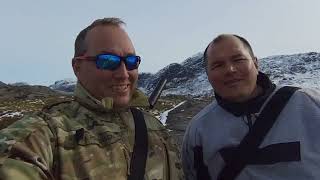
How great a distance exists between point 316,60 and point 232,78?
12847 cm

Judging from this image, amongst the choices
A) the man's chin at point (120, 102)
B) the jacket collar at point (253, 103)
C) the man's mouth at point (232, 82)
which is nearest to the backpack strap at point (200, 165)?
the jacket collar at point (253, 103)

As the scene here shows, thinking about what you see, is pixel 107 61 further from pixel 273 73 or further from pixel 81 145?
pixel 273 73

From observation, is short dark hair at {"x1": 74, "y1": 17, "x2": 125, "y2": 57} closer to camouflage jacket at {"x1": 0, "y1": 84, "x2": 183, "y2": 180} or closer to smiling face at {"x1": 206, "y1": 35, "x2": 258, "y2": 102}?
camouflage jacket at {"x1": 0, "y1": 84, "x2": 183, "y2": 180}

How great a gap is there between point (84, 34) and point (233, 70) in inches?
67.7

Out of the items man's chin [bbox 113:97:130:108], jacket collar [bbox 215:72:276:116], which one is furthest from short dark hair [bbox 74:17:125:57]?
jacket collar [bbox 215:72:276:116]

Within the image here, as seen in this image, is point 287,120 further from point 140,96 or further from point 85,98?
point 85,98

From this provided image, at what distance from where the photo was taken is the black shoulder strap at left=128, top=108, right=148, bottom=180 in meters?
3.76

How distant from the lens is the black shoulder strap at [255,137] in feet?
14.8

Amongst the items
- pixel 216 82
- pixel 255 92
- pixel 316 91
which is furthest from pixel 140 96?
pixel 316 91

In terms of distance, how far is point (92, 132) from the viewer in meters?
3.69

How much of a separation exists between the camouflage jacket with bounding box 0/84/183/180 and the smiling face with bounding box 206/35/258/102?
0.99 metres

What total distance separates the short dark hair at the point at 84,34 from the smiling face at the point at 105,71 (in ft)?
0.14

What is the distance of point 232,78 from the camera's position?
4.79 meters

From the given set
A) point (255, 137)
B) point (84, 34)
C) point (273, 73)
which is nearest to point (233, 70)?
point (255, 137)
